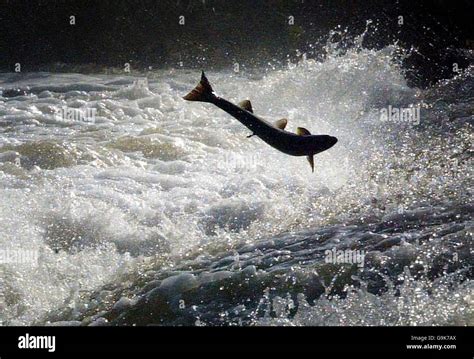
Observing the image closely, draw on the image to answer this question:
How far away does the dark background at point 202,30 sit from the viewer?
12.1 m

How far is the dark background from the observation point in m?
12.1

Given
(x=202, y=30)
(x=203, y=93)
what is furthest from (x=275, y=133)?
(x=202, y=30)

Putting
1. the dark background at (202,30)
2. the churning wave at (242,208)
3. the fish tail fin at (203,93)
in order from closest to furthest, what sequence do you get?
the fish tail fin at (203,93) → the churning wave at (242,208) → the dark background at (202,30)

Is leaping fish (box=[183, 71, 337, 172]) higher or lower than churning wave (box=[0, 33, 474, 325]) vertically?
higher

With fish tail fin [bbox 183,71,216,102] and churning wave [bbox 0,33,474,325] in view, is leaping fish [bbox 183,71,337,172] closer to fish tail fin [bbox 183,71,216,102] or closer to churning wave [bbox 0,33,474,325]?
fish tail fin [bbox 183,71,216,102]

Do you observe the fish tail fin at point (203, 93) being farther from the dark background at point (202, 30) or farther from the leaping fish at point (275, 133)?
the dark background at point (202, 30)

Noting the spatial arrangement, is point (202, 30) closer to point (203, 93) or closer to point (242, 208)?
point (242, 208)

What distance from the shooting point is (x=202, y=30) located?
13258 mm

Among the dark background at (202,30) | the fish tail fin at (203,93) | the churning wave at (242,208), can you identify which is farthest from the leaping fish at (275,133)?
the dark background at (202,30)

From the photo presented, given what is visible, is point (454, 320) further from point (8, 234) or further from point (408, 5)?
point (408, 5)

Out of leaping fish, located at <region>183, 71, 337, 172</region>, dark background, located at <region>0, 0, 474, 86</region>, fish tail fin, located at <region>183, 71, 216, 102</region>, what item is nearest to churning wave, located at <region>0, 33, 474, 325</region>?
leaping fish, located at <region>183, 71, 337, 172</region>

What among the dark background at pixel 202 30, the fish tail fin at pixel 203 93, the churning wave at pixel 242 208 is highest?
the dark background at pixel 202 30

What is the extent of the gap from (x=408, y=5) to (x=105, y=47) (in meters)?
5.34
